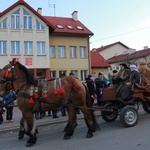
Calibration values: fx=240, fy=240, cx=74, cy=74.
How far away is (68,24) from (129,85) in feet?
80.0

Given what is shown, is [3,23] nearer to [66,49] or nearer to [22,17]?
[22,17]

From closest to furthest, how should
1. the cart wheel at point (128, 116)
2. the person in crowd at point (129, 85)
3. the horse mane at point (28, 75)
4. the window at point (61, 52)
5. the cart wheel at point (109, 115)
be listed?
1. the horse mane at point (28, 75)
2. the cart wheel at point (128, 116)
3. the person in crowd at point (129, 85)
4. the cart wheel at point (109, 115)
5. the window at point (61, 52)

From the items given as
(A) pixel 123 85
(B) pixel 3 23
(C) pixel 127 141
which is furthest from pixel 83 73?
(C) pixel 127 141

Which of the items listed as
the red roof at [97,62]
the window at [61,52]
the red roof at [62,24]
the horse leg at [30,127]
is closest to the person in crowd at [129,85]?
the horse leg at [30,127]

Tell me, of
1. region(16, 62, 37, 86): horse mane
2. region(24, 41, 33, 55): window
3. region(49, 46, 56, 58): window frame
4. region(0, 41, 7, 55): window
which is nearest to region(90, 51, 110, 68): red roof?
region(49, 46, 56, 58): window frame

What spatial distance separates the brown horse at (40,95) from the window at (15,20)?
68.7 feet

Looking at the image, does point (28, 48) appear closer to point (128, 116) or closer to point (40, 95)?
point (128, 116)

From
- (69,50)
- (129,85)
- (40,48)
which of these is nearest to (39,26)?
(40,48)

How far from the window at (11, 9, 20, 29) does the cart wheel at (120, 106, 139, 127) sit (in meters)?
21.3

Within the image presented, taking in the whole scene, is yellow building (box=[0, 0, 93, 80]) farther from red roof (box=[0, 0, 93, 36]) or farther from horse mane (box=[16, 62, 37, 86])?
horse mane (box=[16, 62, 37, 86])

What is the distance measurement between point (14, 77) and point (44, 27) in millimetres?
21509

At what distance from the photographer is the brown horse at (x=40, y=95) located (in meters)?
5.67

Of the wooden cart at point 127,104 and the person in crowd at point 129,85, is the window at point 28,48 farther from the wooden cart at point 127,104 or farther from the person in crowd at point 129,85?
the person in crowd at point 129,85

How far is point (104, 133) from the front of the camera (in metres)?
6.33
